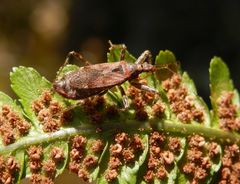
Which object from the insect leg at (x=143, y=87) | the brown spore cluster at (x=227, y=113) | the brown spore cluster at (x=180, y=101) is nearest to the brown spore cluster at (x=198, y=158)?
the brown spore cluster at (x=180, y=101)

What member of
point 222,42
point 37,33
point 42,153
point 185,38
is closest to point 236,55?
point 222,42

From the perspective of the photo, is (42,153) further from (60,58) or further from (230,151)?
(60,58)

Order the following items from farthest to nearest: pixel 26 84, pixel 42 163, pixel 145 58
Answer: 1. pixel 145 58
2. pixel 26 84
3. pixel 42 163

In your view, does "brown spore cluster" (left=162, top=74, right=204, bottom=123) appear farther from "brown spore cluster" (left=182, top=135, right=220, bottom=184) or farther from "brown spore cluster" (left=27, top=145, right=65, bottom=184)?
"brown spore cluster" (left=27, top=145, right=65, bottom=184)

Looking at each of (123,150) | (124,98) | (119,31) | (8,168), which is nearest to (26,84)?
(8,168)

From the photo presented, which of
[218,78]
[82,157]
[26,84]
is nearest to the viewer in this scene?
[82,157]

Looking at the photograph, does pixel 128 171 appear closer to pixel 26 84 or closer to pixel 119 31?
pixel 26 84
